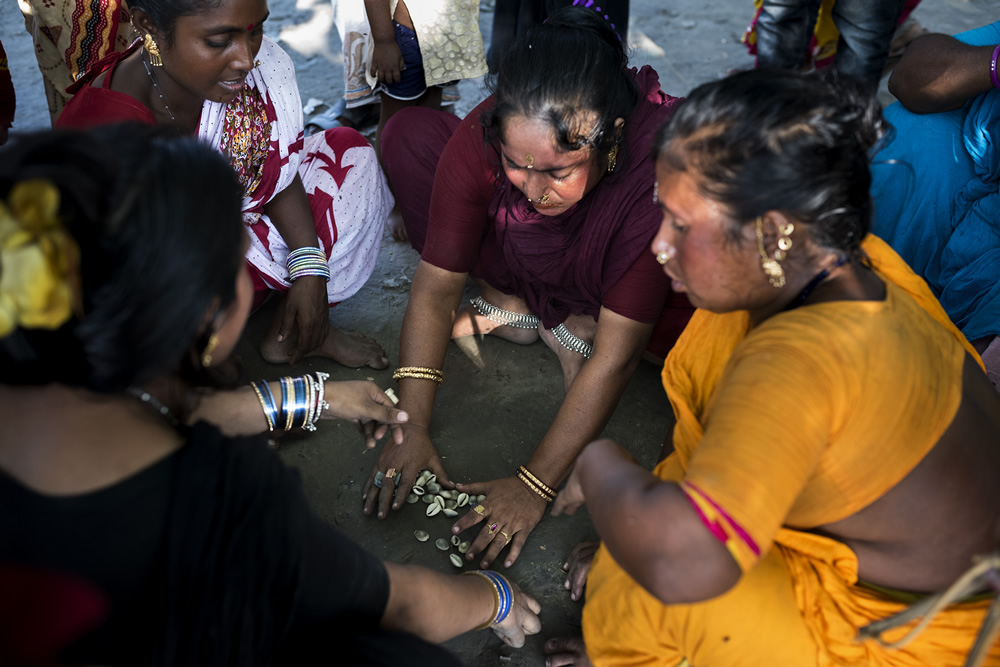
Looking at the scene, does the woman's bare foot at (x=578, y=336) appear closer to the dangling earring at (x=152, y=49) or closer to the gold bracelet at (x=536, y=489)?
the gold bracelet at (x=536, y=489)

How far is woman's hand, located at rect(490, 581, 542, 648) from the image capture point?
190 cm

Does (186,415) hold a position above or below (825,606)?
above

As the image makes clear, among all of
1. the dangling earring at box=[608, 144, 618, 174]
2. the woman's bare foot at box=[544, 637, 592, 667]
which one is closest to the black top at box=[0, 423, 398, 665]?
the woman's bare foot at box=[544, 637, 592, 667]

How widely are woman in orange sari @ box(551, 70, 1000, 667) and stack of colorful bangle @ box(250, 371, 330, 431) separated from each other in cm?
75

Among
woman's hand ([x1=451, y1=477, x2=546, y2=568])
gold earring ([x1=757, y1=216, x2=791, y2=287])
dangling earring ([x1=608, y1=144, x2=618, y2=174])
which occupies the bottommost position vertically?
woman's hand ([x1=451, y1=477, x2=546, y2=568])

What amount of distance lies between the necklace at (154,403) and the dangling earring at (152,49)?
1.27 meters

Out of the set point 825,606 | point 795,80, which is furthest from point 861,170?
point 825,606

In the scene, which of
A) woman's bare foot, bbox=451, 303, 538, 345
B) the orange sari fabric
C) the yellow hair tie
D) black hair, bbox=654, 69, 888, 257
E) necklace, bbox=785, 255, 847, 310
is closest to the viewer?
the yellow hair tie

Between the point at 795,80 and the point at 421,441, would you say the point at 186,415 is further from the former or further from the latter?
the point at 795,80

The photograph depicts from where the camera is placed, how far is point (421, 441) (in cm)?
236

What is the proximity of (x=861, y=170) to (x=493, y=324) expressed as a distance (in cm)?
166

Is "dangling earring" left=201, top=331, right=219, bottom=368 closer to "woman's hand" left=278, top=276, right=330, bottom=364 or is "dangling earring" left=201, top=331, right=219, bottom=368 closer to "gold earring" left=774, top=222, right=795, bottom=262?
"gold earring" left=774, top=222, right=795, bottom=262

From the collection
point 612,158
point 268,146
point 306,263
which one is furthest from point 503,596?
point 268,146

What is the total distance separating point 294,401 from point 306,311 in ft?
2.42
